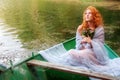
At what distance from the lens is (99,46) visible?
6746 millimetres

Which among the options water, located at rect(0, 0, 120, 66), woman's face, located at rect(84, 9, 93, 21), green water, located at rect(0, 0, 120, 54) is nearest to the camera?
woman's face, located at rect(84, 9, 93, 21)

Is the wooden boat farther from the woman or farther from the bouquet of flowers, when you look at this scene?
the bouquet of flowers

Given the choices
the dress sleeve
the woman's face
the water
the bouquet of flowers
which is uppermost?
the woman's face

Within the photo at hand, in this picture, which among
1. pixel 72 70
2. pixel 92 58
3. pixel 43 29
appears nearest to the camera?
A: pixel 72 70

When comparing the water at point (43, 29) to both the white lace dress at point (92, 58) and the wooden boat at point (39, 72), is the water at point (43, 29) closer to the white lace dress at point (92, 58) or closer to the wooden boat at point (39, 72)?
the white lace dress at point (92, 58)

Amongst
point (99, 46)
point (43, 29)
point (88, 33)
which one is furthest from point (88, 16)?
point (43, 29)

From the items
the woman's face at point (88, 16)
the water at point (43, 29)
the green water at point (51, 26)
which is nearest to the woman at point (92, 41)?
the woman's face at point (88, 16)

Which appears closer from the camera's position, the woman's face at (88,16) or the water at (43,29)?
the woman's face at (88,16)

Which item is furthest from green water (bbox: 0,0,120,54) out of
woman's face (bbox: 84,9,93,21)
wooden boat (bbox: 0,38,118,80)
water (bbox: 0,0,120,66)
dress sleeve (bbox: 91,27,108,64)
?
wooden boat (bbox: 0,38,118,80)

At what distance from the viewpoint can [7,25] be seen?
16641 millimetres

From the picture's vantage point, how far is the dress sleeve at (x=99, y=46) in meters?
6.73

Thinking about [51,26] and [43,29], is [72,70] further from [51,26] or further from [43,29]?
[51,26]

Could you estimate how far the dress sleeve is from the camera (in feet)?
22.1

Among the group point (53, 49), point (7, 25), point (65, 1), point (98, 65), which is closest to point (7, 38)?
point (7, 25)
